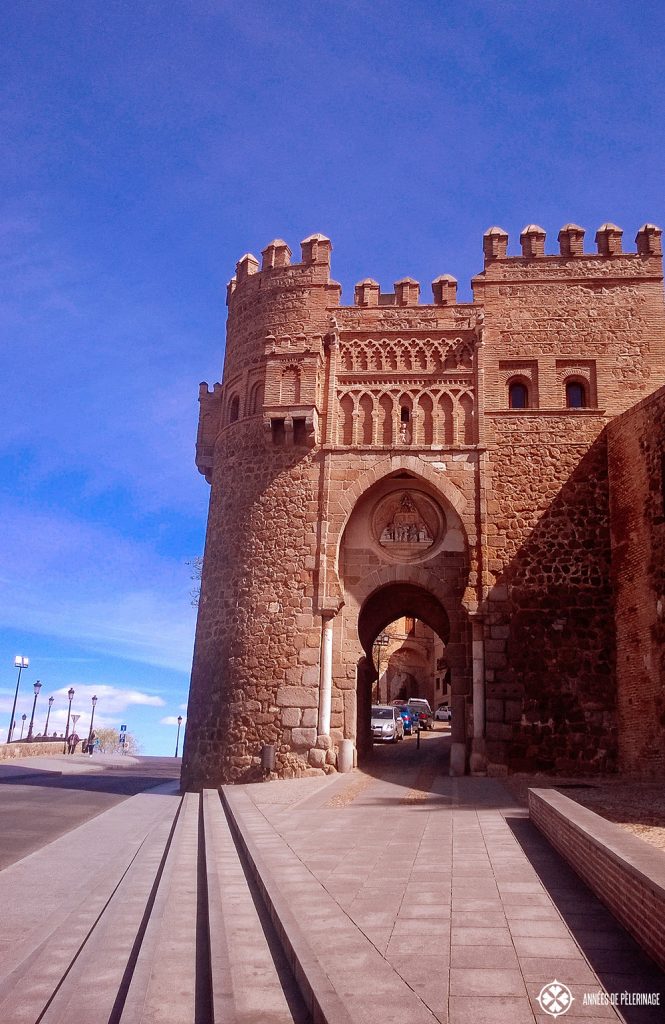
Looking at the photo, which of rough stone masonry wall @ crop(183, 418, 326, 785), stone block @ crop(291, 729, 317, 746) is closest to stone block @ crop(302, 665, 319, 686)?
rough stone masonry wall @ crop(183, 418, 326, 785)

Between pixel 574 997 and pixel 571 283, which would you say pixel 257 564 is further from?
pixel 574 997

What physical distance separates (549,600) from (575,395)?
4.38 meters

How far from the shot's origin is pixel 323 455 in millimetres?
15516

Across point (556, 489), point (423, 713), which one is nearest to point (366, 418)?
point (556, 489)

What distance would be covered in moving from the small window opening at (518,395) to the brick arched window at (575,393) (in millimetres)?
813

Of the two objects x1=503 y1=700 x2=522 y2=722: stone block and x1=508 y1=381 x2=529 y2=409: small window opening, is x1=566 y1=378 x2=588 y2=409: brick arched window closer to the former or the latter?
x1=508 y1=381 x2=529 y2=409: small window opening

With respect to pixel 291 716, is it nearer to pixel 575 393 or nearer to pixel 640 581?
pixel 640 581

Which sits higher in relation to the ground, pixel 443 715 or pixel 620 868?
pixel 443 715

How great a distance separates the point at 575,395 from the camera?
1579 centimetres

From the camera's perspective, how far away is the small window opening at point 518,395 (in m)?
15.9

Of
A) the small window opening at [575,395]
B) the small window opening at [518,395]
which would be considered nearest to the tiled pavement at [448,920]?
the small window opening at [518,395]

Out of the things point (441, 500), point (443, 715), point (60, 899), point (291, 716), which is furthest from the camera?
point (443, 715)

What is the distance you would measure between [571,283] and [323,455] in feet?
20.5

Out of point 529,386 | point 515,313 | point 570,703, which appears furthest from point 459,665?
point 515,313
